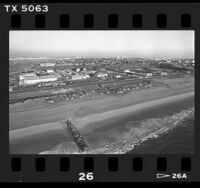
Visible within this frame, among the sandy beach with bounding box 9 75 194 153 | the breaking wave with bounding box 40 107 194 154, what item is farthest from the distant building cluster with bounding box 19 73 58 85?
the breaking wave with bounding box 40 107 194 154

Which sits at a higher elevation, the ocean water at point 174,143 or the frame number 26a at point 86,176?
the ocean water at point 174,143

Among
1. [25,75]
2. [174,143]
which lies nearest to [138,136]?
[174,143]

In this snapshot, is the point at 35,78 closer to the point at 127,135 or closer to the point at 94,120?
the point at 94,120

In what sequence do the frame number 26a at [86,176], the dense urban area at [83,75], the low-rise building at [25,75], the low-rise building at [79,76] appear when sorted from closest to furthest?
the frame number 26a at [86,176], the low-rise building at [25,75], the dense urban area at [83,75], the low-rise building at [79,76]

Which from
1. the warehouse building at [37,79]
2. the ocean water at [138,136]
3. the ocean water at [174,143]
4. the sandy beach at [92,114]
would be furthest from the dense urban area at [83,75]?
the ocean water at [174,143]

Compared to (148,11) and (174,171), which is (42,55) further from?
(174,171)

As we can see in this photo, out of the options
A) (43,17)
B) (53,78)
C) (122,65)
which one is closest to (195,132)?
(122,65)

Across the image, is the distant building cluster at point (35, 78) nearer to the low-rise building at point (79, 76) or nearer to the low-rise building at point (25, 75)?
the low-rise building at point (25, 75)

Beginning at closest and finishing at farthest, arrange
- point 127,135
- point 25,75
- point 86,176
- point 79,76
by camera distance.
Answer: point 86,176
point 25,75
point 79,76
point 127,135

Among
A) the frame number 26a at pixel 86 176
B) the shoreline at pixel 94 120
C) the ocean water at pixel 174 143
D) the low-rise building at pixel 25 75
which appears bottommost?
the frame number 26a at pixel 86 176
